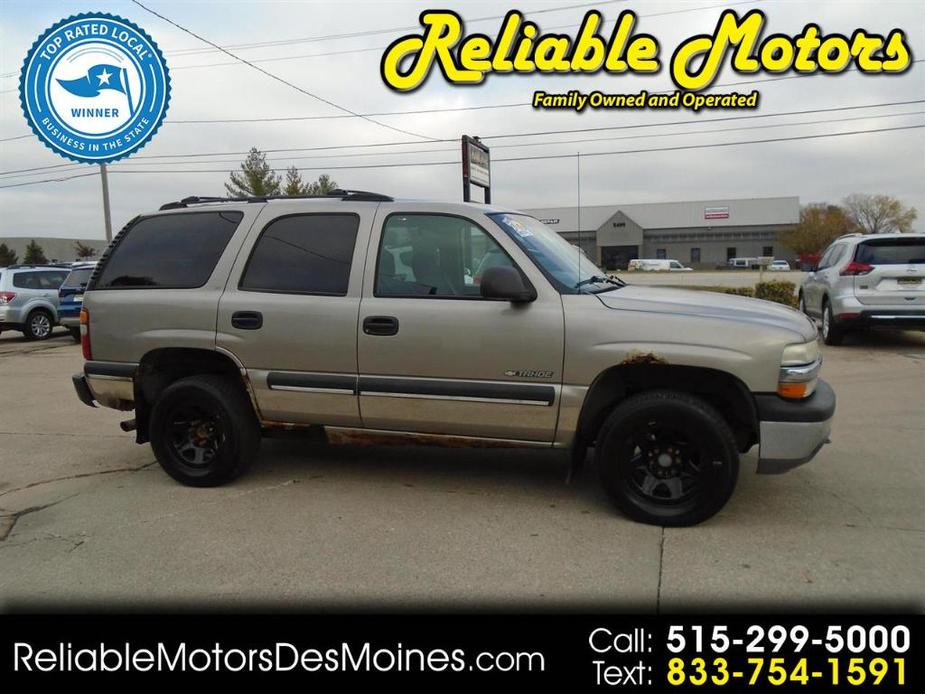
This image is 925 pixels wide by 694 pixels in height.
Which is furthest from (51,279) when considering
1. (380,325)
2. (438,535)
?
(438,535)

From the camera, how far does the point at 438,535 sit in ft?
13.3

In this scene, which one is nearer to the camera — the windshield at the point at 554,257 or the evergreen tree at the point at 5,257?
the windshield at the point at 554,257

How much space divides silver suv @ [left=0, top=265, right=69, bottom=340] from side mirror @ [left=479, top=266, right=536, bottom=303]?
1548 cm

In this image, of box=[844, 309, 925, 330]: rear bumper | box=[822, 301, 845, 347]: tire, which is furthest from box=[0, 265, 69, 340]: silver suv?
box=[844, 309, 925, 330]: rear bumper

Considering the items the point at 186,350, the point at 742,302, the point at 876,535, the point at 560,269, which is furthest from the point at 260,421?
the point at 876,535

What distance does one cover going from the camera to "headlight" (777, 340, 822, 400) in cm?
384

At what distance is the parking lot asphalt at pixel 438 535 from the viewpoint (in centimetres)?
338

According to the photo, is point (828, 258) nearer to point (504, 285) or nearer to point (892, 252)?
point (892, 252)

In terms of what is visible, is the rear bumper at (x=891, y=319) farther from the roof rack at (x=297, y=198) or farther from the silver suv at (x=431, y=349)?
the roof rack at (x=297, y=198)

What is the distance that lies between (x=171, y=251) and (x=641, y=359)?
10.9 ft

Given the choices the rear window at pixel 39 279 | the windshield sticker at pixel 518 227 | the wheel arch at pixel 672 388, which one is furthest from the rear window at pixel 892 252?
the rear window at pixel 39 279

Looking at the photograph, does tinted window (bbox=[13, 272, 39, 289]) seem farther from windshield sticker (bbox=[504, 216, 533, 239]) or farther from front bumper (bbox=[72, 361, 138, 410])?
windshield sticker (bbox=[504, 216, 533, 239])

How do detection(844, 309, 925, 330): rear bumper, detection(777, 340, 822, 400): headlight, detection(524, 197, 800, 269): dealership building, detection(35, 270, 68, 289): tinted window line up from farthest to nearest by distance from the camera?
1. detection(524, 197, 800, 269): dealership building
2. detection(35, 270, 68, 289): tinted window
3. detection(844, 309, 925, 330): rear bumper
4. detection(777, 340, 822, 400): headlight

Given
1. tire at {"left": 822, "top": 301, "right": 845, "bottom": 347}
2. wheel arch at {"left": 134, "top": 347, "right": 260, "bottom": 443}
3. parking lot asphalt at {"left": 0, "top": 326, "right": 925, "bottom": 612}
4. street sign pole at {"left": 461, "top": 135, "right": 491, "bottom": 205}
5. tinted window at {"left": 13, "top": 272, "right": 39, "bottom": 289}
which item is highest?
street sign pole at {"left": 461, "top": 135, "right": 491, "bottom": 205}
